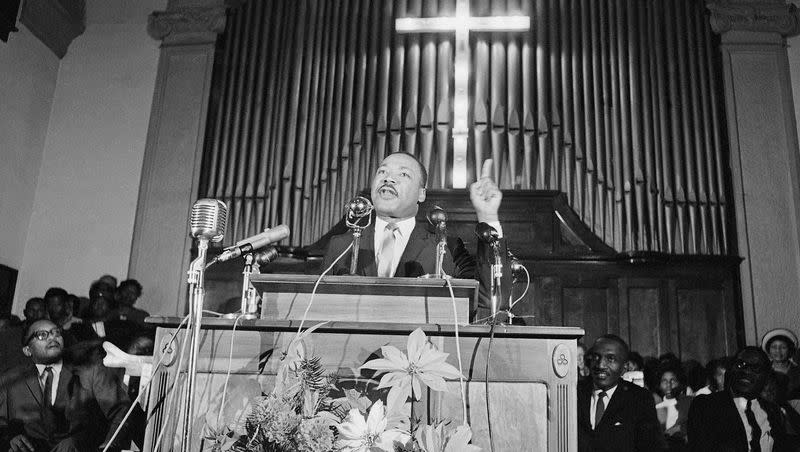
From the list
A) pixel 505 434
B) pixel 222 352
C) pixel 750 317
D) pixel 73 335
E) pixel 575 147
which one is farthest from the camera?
pixel 575 147

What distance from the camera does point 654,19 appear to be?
7.19 m

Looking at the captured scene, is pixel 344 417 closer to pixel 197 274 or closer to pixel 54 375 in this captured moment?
pixel 197 274

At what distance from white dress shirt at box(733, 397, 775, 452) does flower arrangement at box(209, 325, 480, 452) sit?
3369 mm

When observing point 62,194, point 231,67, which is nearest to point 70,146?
point 62,194

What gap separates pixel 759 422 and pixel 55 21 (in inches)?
289

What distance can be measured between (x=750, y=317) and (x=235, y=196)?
4746mm

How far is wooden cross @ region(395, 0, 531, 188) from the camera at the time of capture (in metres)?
6.72

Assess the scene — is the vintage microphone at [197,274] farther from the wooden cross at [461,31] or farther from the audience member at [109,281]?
the audience member at [109,281]

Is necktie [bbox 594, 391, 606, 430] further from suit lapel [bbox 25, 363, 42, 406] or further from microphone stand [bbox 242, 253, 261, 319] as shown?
suit lapel [bbox 25, 363, 42, 406]

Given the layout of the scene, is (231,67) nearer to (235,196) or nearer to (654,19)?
(235,196)

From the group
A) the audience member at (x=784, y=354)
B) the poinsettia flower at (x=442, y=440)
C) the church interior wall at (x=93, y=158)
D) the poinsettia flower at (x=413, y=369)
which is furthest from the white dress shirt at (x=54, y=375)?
the audience member at (x=784, y=354)

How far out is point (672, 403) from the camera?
17.4 feet

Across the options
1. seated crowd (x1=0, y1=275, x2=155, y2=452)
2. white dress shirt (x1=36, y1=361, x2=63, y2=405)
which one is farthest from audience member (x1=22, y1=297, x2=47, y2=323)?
white dress shirt (x1=36, y1=361, x2=63, y2=405)

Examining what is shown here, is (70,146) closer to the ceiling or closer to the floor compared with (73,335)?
closer to the ceiling
